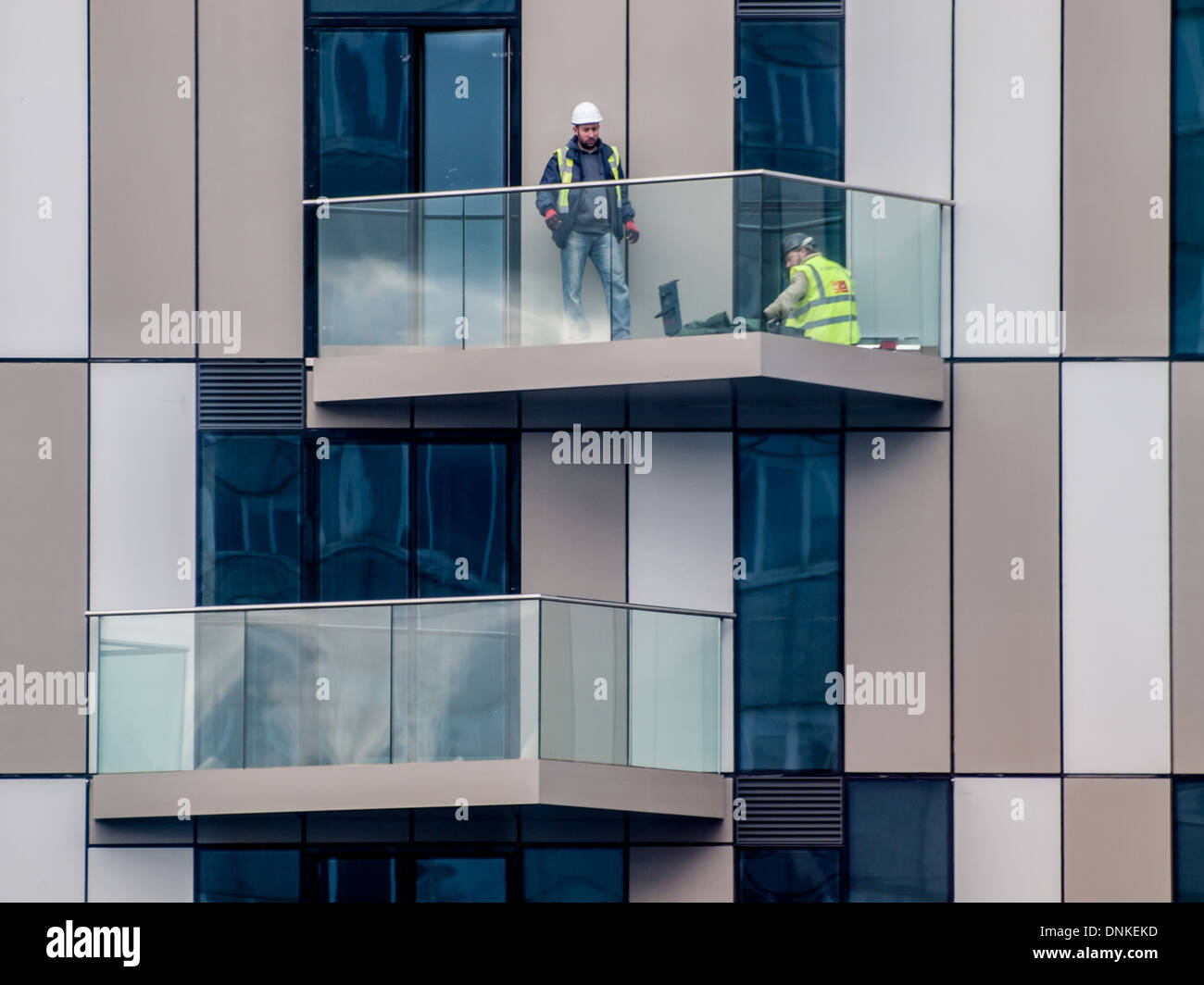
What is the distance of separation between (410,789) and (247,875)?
2.06 m

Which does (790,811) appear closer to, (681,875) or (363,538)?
(681,875)

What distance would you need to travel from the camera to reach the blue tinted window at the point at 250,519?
21.8 metres

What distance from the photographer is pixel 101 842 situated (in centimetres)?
2139

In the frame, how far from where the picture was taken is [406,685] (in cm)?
2025

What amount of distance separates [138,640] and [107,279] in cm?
316

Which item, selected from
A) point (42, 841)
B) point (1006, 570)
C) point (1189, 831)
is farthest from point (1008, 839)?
point (42, 841)

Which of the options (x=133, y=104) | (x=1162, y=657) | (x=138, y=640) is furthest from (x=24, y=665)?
(x=1162, y=657)

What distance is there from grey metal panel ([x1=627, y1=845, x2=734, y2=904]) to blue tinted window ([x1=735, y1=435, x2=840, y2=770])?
811mm

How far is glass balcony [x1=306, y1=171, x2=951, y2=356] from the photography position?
20516mm

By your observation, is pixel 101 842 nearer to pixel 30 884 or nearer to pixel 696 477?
pixel 30 884

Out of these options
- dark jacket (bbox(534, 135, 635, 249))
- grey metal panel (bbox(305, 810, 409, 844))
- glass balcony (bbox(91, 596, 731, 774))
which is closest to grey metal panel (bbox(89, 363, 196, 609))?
glass balcony (bbox(91, 596, 731, 774))

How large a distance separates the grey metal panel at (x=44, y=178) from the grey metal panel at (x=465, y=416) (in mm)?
2882
